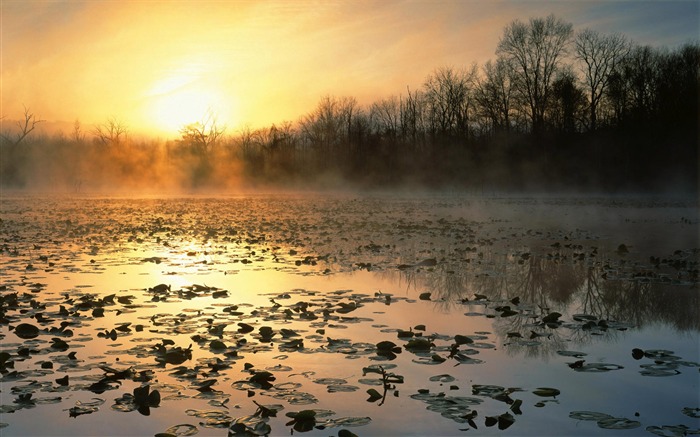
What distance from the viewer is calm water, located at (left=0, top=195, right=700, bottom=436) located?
4309 millimetres

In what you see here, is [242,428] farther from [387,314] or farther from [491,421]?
[387,314]

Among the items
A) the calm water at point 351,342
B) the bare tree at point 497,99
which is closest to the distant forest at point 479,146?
the bare tree at point 497,99

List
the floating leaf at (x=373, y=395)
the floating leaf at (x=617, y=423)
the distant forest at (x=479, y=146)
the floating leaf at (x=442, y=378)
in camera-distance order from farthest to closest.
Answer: the distant forest at (x=479, y=146) → the floating leaf at (x=442, y=378) → the floating leaf at (x=373, y=395) → the floating leaf at (x=617, y=423)

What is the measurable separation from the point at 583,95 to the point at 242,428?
5842cm

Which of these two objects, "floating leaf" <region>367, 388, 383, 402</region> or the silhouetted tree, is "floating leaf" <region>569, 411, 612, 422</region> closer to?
"floating leaf" <region>367, 388, 383, 402</region>

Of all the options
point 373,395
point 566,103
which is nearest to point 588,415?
point 373,395

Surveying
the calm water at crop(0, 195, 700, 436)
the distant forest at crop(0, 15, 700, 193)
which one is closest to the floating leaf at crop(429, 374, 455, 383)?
the calm water at crop(0, 195, 700, 436)

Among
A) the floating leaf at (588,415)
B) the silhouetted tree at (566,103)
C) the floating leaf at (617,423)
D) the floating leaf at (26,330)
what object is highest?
the silhouetted tree at (566,103)

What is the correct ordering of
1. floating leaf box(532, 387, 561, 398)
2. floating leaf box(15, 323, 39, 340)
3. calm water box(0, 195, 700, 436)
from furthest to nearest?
1. floating leaf box(15, 323, 39, 340)
2. floating leaf box(532, 387, 561, 398)
3. calm water box(0, 195, 700, 436)

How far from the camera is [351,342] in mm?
6211

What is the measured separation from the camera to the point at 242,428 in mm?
3992

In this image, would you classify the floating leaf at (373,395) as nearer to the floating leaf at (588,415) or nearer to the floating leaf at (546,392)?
the floating leaf at (546,392)

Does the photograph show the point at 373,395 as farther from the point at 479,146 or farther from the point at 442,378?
the point at 479,146

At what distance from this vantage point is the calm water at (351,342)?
431 cm
